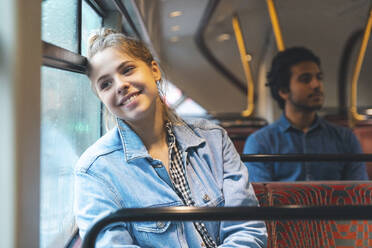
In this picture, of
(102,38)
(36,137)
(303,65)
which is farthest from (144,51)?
(303,65)

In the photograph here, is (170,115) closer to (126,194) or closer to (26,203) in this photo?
(126,194)

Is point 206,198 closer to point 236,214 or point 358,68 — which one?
point 236,214

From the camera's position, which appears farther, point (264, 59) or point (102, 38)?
point (264, 59)

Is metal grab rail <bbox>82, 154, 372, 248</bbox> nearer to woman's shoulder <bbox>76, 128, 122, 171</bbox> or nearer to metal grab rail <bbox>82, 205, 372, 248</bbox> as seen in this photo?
metal grab rail <bbox>82, 205, 372, 248</bbox>

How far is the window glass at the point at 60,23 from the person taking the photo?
1.49 meters

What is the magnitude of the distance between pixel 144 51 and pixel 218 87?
30.8 feet

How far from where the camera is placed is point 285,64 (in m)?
3.26

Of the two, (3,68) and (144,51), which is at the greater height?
(144,51)

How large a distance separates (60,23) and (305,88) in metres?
1.95

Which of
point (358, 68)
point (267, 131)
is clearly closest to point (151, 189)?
point (267, 131)

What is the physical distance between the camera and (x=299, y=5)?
643 cm

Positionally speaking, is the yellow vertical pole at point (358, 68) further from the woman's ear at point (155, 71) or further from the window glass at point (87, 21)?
the woman's ear at point (155, 71)

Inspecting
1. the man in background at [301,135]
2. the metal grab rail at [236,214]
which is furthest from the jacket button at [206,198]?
the man in background at [301,135]

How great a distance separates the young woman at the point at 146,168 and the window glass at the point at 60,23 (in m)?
0.13
